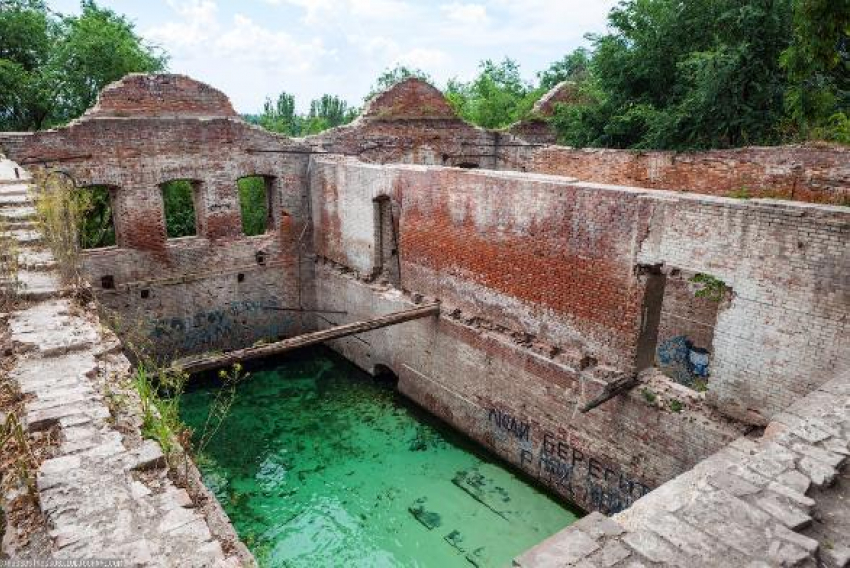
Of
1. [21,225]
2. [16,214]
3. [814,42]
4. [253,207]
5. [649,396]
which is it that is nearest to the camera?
[814,42]

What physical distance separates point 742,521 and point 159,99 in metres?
12.4

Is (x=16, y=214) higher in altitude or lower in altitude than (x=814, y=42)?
lower

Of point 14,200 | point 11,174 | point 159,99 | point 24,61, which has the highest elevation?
point 24,61

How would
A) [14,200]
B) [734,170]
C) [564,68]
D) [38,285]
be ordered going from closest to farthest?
[38,285] < [14,200] < [734,170] < [564,68]

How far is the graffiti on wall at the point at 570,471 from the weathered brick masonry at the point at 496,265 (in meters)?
0.03

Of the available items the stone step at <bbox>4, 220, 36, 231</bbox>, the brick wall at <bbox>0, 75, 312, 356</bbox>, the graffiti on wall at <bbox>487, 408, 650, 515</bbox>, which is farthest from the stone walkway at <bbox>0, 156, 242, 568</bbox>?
the brick wall at <bbox>0, 75, 312, 356</bbox>

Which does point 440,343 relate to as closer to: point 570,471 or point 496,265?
point 496,265

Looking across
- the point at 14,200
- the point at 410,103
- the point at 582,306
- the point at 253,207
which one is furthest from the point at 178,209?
the point at 582,306

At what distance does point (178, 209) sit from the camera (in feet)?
50.1

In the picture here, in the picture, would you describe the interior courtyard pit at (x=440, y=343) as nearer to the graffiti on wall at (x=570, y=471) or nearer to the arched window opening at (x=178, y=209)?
the graffiti on wall at (x=570, y=471)

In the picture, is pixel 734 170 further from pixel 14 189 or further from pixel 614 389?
pixel 14 189

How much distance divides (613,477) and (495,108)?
1884 cm

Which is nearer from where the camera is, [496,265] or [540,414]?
[540,414]

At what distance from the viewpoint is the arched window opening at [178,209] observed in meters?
15.0
